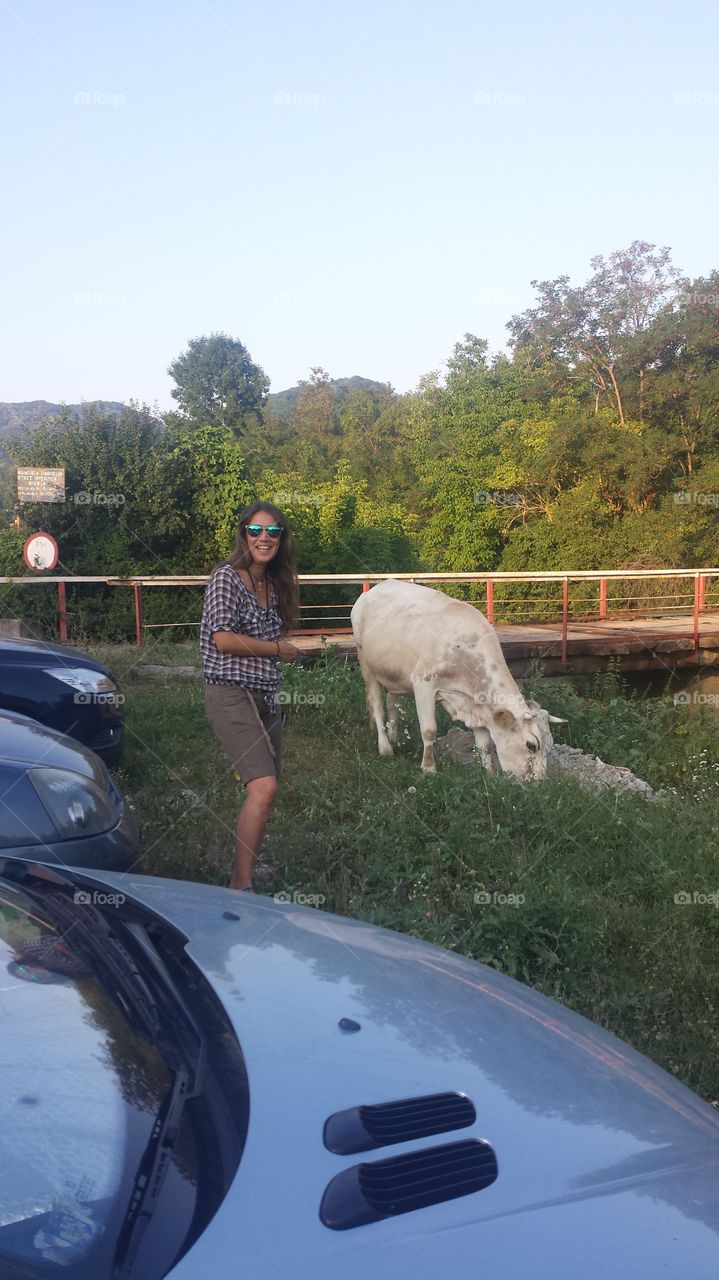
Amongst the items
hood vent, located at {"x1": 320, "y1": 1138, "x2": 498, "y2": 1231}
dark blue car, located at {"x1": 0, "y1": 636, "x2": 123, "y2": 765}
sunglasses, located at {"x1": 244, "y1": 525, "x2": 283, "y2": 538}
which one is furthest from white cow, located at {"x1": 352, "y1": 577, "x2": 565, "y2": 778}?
hood vent, located at {"x1": 320, "y1": 1138, "x2": 498, "y2": 1231}

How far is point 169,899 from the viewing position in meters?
2.30

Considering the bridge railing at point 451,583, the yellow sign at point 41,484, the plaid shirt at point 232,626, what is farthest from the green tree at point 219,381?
the plaid shirt at point 232,626

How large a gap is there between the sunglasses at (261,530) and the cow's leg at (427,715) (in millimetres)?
3479

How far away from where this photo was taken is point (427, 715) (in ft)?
25.1

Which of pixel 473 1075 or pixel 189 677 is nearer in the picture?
pixel 473 1075

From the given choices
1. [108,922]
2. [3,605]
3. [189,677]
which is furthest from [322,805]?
[3,605]

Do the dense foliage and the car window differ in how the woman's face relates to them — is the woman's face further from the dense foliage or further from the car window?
the dense foliage

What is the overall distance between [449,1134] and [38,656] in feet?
18.2

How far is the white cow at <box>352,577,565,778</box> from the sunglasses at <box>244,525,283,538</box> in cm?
325

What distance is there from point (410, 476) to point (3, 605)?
24.4 meters

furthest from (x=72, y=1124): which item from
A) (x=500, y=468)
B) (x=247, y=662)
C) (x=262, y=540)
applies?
(x=500, y=468)

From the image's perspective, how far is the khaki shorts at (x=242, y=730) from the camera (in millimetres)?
4316

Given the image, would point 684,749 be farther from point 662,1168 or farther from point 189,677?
point 662,1168

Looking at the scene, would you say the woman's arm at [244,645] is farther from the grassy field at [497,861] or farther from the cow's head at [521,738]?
the cow's head at [521,738]
